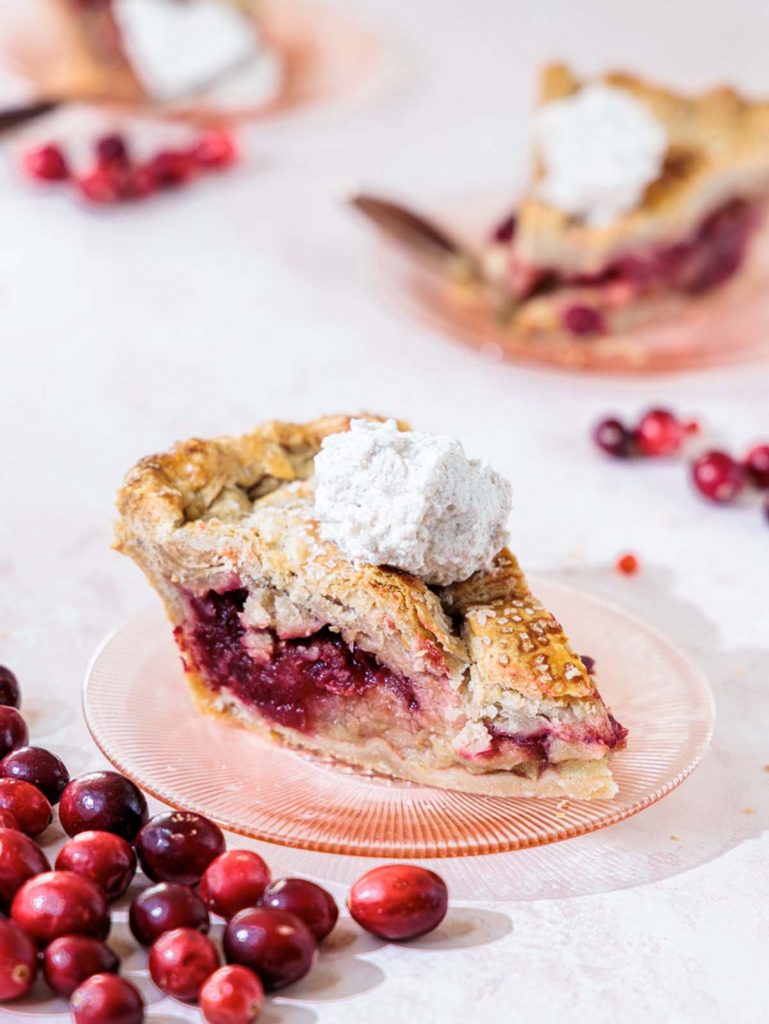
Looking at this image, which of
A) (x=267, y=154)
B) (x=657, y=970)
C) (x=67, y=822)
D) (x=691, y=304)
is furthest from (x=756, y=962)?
(x=267, y=154)

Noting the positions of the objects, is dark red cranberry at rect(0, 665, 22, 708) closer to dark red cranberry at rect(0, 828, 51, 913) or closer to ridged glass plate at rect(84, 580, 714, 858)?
ridged glass plate at rect(84, 580, 714, 858)

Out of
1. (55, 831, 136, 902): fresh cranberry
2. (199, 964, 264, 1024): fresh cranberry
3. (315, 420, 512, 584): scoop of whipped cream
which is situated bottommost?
(199, 964, 264, 1024): fresh cranberry

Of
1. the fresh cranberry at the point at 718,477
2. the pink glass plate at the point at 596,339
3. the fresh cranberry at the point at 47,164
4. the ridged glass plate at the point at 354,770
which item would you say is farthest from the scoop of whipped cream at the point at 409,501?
the fresh cranberry at the point at 47,164

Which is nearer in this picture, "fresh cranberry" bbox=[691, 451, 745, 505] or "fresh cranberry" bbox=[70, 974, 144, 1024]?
"fresh cranberry" bbox=[70, 974, 144, 1024]

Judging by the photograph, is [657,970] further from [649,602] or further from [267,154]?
[267,154]

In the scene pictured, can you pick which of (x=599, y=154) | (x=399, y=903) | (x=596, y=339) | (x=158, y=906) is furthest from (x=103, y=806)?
(x=599, y=154)

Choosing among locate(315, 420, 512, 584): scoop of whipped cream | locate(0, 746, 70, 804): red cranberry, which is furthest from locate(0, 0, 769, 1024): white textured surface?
locate(315, 420, 512, 584): scoop of whipped cream

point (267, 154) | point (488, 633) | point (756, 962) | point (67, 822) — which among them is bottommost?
point (756, 962)
